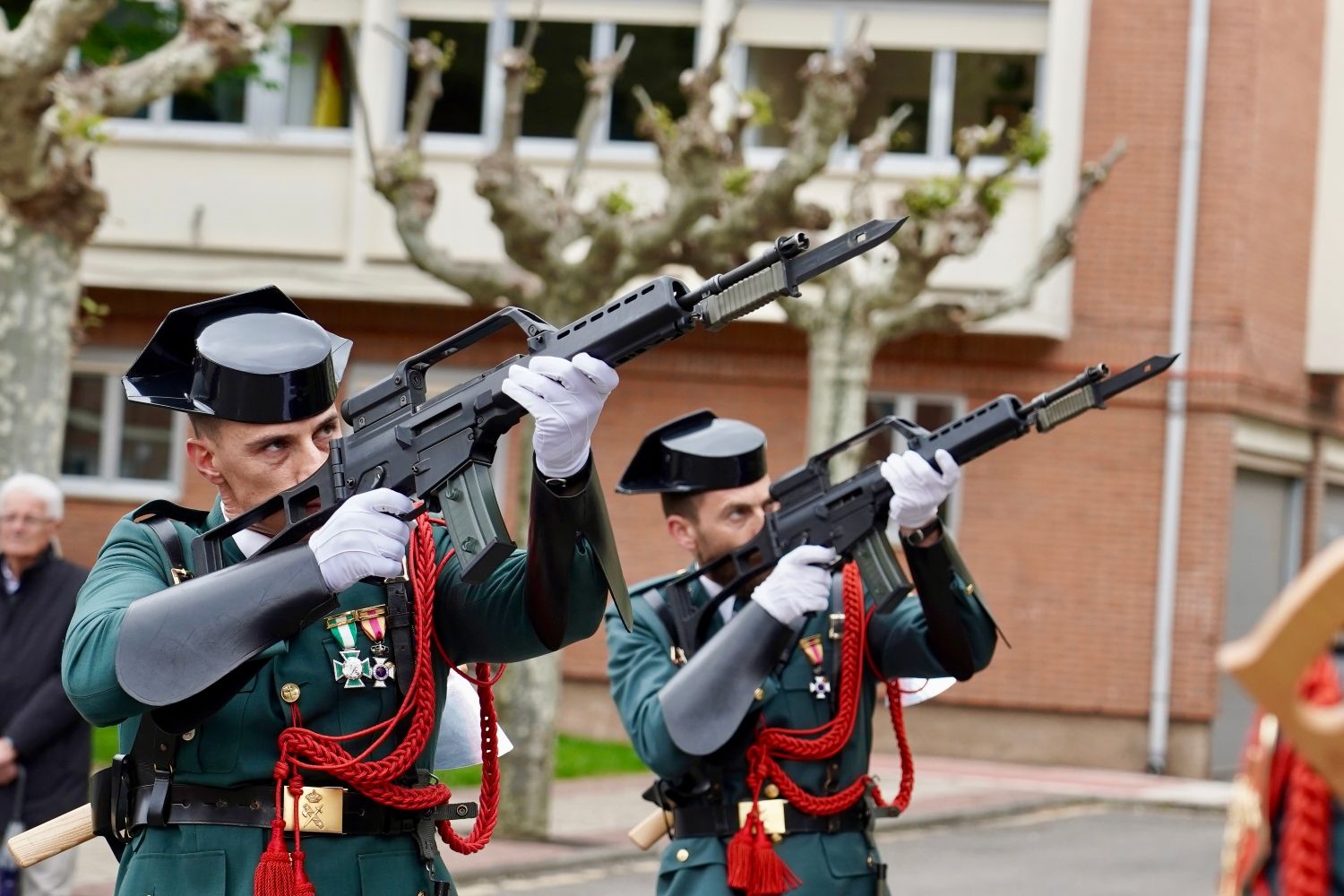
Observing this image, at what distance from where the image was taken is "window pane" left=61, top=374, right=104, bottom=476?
65.6ft

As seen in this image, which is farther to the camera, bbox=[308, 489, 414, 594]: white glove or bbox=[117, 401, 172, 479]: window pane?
bbox=[117, 401, 172, 479]: window pane

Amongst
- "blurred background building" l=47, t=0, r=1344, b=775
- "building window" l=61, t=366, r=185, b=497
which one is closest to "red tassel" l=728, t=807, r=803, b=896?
"blurred background building" l=47, t=0, r=1344, b=775

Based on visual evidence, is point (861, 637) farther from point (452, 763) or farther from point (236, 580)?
point (236, 580)

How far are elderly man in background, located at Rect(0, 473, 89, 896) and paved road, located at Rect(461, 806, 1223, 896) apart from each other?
3.25 metres

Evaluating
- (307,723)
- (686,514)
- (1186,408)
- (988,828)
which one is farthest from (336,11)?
(307,723)

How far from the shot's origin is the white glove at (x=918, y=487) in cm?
495

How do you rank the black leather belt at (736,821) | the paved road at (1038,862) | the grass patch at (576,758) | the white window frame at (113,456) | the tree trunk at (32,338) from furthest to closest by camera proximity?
the white window frame at (113,456), the grass patch at (576,758), the paved road at (1038,862), the tree trunk at (32,338), the black leather belt at (736,821)

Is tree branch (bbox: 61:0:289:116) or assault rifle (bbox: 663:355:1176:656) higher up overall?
tree branch (bbox: 61:0:289:116)

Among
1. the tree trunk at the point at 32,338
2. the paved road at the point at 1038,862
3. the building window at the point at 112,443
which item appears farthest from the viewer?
the building window at the point at 112,443

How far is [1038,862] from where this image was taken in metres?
12.3

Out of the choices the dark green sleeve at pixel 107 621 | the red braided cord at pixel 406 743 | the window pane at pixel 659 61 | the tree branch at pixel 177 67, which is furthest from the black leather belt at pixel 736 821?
the window pane at pixel 659 61

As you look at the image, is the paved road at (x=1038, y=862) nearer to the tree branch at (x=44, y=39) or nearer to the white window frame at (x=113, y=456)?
the tree branch at (x=44, y=39)

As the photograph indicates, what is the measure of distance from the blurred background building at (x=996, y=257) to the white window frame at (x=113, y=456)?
33cm

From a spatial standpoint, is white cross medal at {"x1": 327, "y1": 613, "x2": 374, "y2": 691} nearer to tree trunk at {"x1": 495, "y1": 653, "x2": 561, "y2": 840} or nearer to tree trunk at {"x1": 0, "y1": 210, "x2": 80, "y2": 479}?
tree trunk at {"x1": 0, "y1": 210, "x2": 80, "y2": 479}
